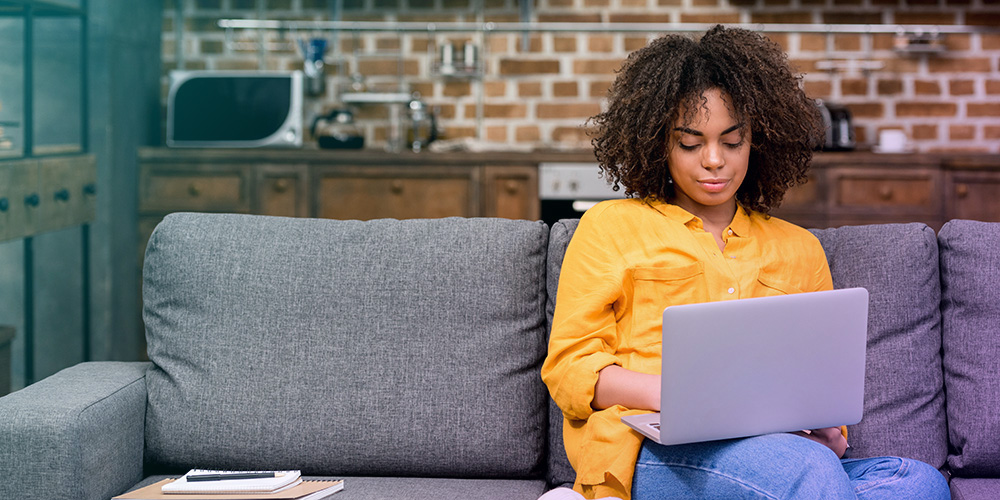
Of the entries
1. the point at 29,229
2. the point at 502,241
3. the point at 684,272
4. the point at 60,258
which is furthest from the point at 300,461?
the point at 60,258

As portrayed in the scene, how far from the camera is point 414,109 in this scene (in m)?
3.71

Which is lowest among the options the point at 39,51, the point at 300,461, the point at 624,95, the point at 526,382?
the point at 300,461

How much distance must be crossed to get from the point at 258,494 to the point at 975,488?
1153mm

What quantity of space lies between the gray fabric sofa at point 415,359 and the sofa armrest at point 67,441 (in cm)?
1

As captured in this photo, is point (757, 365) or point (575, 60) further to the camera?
point (575, 60)

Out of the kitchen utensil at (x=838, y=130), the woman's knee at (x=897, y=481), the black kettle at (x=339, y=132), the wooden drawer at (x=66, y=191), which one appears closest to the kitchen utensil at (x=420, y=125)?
the black kettle at (x=339, y=132)

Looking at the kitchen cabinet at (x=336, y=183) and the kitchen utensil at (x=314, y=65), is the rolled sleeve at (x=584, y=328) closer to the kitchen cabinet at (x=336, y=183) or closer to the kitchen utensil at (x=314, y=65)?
the kitchen cabinet at (x=336, y=183)

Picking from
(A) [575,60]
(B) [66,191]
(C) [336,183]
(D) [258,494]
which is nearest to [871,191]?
(A) [575,60]

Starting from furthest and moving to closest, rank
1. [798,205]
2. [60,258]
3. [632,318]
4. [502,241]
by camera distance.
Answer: [798,205] < [60,258] < [502,241] < [632,318]

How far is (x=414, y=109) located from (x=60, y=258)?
5.04 feet

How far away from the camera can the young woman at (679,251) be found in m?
1.16

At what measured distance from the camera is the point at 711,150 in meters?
1.30

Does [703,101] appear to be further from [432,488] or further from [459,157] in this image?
[459,157]

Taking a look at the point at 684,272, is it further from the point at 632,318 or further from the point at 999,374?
the point at 999,374
